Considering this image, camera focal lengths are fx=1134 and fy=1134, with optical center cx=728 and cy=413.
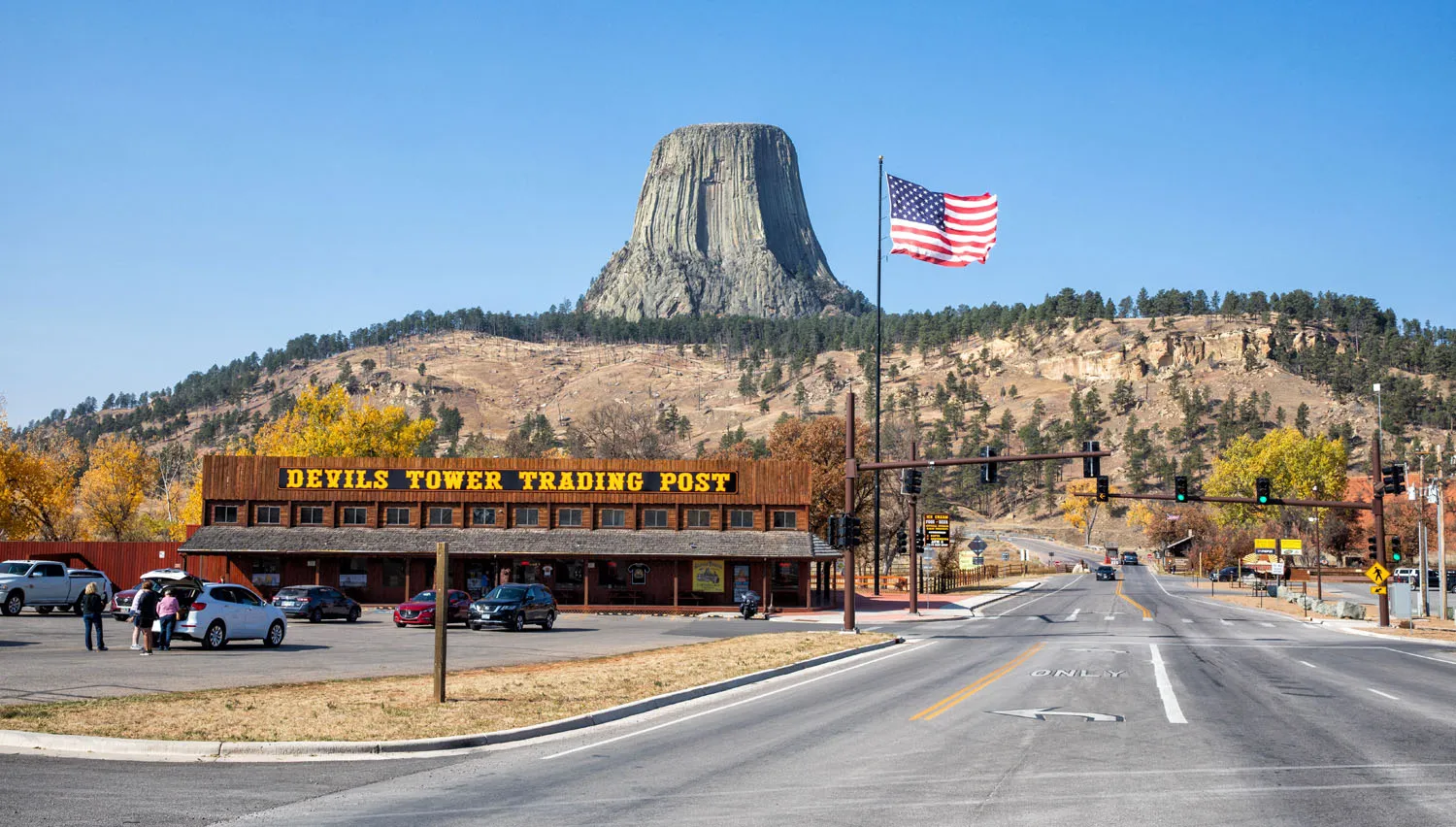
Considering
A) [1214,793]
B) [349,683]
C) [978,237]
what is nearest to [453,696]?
[349,683]

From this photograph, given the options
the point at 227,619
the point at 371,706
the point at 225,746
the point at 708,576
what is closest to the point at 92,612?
the point at 227,619

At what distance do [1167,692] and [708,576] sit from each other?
37.4 meters

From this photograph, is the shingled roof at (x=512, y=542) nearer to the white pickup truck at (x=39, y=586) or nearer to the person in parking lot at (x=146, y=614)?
the white pickup truck at (x=39, y=586)

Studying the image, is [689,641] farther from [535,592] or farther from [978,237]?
[978,237]

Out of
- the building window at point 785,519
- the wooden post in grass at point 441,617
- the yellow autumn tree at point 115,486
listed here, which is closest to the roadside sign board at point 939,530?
the building window at point 785,519

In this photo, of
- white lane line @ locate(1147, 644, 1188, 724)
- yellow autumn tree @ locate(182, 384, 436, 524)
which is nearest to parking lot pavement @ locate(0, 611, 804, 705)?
white lane line @ locate(1147, 644, 1188, 724)

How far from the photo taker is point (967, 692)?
2303 centimetres

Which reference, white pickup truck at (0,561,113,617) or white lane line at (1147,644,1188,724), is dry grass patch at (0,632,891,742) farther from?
white pickup truck at (0,561,113,617)

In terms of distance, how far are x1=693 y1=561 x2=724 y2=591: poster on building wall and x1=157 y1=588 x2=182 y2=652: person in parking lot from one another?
3251 centimetres

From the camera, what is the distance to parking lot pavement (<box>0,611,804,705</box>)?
2181 centimetres

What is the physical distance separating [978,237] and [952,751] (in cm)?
2809

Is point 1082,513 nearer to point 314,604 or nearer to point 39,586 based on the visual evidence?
point 314,604

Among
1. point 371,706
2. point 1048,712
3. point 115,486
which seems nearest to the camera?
point 371,706

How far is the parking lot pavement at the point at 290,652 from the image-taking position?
21.8 meters
